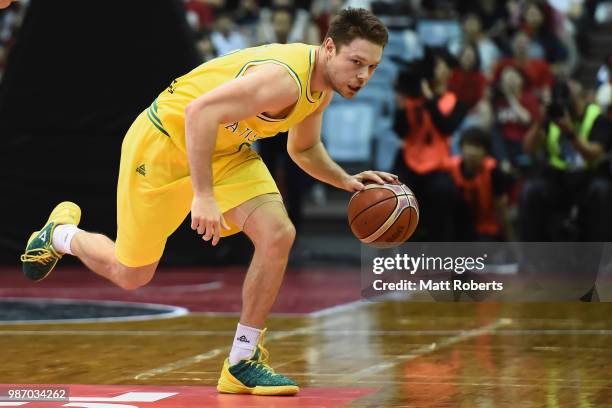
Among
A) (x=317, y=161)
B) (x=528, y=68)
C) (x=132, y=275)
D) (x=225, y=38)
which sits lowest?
(x=132, y=275)

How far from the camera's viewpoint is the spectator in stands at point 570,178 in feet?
38.5

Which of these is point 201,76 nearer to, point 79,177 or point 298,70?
point 298,70

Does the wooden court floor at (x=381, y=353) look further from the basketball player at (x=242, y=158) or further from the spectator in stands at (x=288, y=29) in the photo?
the spectator in stands at (x=288, y=29)

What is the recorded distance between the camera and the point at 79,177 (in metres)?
12.5

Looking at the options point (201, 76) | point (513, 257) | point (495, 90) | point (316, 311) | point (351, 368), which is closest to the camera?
point (201, 76)

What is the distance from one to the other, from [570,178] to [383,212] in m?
6.36

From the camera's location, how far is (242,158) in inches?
237

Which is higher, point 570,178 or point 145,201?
point 570,178

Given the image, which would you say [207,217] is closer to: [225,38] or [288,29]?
[288,29]

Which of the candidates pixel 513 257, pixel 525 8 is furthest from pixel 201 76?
pixel 525 8

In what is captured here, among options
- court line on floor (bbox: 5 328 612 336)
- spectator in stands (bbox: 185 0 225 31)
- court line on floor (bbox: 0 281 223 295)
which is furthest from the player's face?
spectator in stands (bbox: 185 0 225 31)

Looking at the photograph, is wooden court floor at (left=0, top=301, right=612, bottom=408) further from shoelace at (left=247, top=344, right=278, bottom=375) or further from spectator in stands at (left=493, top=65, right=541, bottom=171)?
spectator in stands at (left=493, top=65, right=541, bottom=171)

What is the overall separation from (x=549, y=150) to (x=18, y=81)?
519 cm

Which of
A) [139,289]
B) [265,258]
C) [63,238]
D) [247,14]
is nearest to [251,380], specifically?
[265,258]
